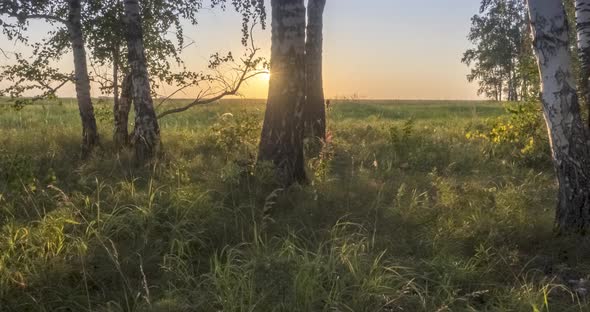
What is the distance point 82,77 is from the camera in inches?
385

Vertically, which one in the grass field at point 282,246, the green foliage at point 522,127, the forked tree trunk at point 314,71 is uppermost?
the forked tree trunk at point 314,71

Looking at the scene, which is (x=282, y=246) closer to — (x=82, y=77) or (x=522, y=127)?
(x=522, y=127)

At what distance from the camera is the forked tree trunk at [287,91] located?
7.03 meters

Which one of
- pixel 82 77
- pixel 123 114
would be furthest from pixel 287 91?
pixel 82 77

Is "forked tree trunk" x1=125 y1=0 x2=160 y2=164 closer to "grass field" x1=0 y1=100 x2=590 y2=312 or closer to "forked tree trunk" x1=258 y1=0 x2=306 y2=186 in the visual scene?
"grass field" x1=0 y1=100 x2=590 y2=312

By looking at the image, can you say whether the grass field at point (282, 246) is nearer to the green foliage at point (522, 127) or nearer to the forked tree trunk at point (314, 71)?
the green foliage at point (522, 127)

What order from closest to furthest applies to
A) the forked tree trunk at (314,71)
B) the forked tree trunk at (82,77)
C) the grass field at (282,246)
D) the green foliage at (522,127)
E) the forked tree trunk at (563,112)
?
the grass field at (282,246), the forked tree trunk at (563,112), the green foliage at (522,127), the forked tree trunk at (82,77), the forked tree trunk at (314,71)

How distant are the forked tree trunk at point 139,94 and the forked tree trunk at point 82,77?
1.52 meters

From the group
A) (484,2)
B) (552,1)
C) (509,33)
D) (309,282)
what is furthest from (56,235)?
(509,33)

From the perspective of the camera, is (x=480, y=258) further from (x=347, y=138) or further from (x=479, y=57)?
(x=479, y=57)

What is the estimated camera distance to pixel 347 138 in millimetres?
13016

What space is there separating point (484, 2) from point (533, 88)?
9.97ft

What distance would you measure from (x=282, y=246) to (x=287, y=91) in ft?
10.4

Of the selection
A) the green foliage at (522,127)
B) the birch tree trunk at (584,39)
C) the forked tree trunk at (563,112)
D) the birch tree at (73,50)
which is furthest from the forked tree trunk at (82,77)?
the birch tree trunk at (584,39)
